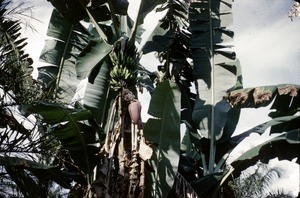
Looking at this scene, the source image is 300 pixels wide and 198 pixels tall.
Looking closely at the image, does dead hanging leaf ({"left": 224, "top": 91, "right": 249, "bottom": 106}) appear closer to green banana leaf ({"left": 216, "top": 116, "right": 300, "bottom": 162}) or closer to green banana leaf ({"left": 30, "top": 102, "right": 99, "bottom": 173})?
green banana leaf ({"left": 216, "top": 116, "right": 300, "bottom": 162})

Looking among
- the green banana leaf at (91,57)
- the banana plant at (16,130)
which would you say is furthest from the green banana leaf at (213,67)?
the banana plant at (16,130)

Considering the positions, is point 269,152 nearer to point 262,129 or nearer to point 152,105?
point 262,129

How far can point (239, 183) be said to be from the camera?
945cm

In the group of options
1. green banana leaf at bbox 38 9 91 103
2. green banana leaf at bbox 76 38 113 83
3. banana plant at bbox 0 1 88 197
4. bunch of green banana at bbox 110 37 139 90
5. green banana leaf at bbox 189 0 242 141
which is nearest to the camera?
banana plant at bbox 0 1 88 197

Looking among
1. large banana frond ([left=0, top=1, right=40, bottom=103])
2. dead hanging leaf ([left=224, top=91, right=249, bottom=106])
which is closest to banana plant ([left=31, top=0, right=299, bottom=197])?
dead hanging leaf ([left=224, top=91, right=249, bottom=106])

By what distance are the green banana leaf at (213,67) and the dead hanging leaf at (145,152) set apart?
1.81 m

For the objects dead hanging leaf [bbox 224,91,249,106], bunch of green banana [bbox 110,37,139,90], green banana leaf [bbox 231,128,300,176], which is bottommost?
green banana leaf [bbox 231,128,300,176]

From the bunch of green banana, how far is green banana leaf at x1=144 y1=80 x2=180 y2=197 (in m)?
0.40

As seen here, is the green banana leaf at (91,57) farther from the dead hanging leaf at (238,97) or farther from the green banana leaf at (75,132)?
the dead hanging leaf at (238,97)

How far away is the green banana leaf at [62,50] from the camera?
6.35 meters

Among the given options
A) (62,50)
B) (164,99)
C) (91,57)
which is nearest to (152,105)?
(164,99)

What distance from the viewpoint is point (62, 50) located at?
6.49m

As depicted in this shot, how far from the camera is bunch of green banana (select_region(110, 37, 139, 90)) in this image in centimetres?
512

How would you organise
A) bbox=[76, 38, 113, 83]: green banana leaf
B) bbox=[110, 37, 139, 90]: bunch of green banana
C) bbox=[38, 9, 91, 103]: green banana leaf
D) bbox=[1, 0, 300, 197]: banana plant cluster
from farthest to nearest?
bbox=[38, 9, 91, 103]: green banana leaf, bbox=[110, 37, 139, 90]: bunch of green banana, bbox=[76, 38, 113, 83]: green banana leaf, bbox=[1, 0, 300, 197]: banana plant cluster
